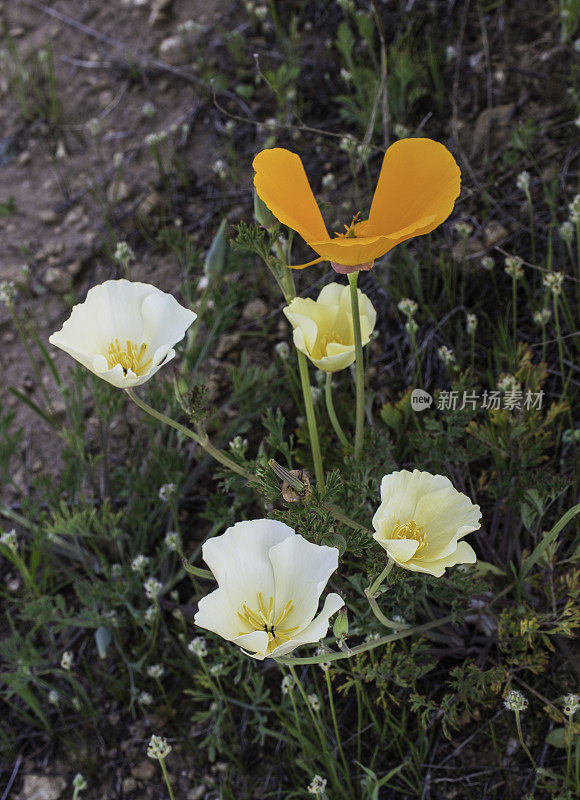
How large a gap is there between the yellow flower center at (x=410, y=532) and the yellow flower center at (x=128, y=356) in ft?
1.87

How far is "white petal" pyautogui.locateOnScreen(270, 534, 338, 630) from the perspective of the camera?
1.18 metres

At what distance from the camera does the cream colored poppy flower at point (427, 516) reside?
1.21m

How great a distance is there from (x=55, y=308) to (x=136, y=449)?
0.86 m

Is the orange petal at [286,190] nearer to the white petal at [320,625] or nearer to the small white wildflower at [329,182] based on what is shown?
the white petal at [320,625]

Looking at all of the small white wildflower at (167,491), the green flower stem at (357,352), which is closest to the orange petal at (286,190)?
the green flower stem at (357,352)

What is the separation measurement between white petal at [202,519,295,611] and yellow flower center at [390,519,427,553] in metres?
0.19

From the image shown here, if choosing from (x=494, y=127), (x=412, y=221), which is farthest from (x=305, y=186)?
(x=494, y=127)

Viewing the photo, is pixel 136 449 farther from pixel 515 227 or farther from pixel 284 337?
pixel 515 227

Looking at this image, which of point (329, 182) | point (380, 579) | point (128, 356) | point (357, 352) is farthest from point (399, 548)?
point (329, 182)

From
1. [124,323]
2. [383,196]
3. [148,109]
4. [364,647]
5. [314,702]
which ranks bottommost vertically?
[314,702]

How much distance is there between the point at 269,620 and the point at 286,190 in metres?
0.73

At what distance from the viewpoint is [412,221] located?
4.41ft

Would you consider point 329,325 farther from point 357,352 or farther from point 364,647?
point 364,647

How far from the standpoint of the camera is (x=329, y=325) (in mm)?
1624
